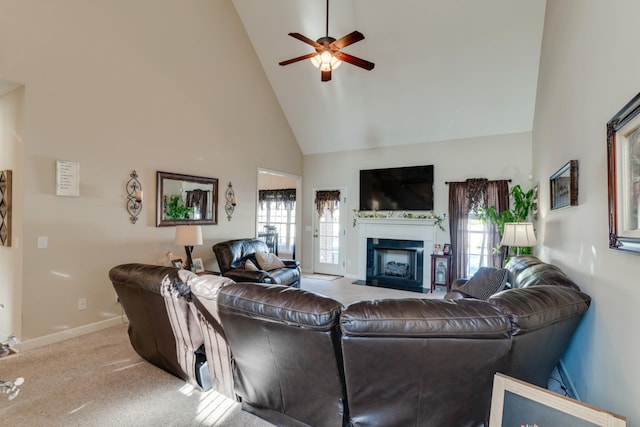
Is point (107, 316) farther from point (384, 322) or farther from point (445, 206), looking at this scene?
point (445, 206)

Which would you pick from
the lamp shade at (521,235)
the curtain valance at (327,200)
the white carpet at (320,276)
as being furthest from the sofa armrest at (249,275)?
the lamp shade at (521,235)

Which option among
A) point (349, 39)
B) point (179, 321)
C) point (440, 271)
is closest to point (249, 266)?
point (179, 321)

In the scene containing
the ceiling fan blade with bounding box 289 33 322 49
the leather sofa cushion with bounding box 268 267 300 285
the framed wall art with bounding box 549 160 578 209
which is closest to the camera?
the framed wall art with bounding box 549 160 578 209

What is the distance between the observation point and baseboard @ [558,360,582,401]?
7.61ft

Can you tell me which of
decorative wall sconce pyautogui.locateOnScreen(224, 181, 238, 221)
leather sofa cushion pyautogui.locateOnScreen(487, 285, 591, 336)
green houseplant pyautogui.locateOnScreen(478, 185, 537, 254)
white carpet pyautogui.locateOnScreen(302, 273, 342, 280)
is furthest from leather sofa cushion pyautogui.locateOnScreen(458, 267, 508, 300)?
decorative wall sconce pyautogui.locateOnScreen(224, 181, 238, 221)

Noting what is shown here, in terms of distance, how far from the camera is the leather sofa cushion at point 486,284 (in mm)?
3240

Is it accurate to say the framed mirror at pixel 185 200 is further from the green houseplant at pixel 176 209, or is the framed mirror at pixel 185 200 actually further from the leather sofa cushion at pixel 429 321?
the leather sofa cushion at pixel 429 321

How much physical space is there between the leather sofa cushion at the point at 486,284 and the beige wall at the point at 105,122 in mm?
4023

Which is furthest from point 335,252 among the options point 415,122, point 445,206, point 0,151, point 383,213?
point 0,151

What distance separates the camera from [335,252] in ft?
24.0

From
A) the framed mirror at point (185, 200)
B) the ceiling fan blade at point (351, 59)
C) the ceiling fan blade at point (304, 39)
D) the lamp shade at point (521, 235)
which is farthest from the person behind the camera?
the framed mirror at point (185, 200)

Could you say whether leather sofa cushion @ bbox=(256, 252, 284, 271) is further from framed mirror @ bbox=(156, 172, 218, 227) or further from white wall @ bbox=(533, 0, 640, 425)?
white wall @ bbox=(533, 0, 640, 425)

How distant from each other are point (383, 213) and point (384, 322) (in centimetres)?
534

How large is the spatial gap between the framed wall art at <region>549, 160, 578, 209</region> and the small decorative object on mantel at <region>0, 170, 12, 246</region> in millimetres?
5430
